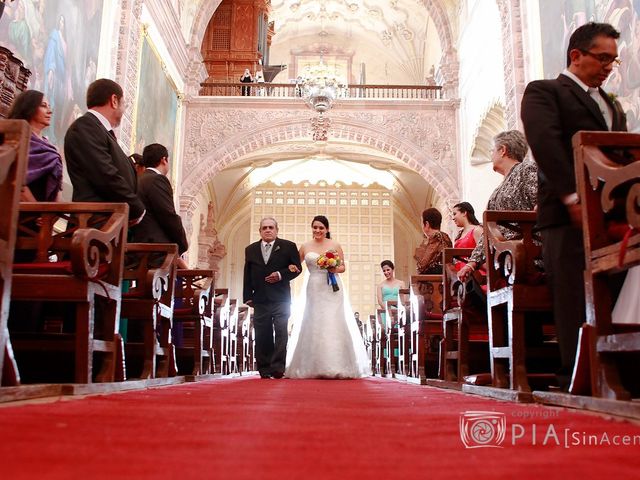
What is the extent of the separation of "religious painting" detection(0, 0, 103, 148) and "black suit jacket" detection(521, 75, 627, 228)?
19.0 ft

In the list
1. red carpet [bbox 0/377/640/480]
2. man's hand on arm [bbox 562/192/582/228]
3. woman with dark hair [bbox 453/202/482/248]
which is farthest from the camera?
woman with dark hair [bbox 453/202/482/248]

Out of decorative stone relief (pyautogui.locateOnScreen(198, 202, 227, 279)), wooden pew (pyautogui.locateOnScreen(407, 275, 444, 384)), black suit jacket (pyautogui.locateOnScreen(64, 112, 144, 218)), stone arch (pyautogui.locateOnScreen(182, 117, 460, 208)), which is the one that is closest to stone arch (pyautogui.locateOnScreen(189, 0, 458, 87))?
stone arch (pyautogui.locateOnScreen(182, 117, 460, 208))

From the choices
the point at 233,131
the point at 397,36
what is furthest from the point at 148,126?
the point at 397,36

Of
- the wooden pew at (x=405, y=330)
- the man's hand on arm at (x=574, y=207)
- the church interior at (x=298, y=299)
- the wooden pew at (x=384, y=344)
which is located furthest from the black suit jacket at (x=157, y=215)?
the wooden pew at (x=384, y=344)

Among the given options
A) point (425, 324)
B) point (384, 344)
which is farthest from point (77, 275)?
point (384, 344)

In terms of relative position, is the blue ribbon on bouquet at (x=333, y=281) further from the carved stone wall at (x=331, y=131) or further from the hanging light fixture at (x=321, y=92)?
the carved stone wall at (x=331, y=131)

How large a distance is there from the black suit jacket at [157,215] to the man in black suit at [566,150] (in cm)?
280

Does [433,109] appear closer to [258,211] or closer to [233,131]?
[233,131]

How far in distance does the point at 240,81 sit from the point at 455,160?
5.74 meters

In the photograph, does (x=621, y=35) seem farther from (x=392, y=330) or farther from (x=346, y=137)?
(x=346, y=137)

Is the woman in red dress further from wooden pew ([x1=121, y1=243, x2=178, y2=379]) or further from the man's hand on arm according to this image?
the man's hand on arm

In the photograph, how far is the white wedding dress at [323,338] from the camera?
6930 mm

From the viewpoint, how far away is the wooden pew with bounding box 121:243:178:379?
4.07 m

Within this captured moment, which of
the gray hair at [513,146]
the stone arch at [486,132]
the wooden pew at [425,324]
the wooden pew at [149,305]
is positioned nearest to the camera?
the gray hair at [513,146]
